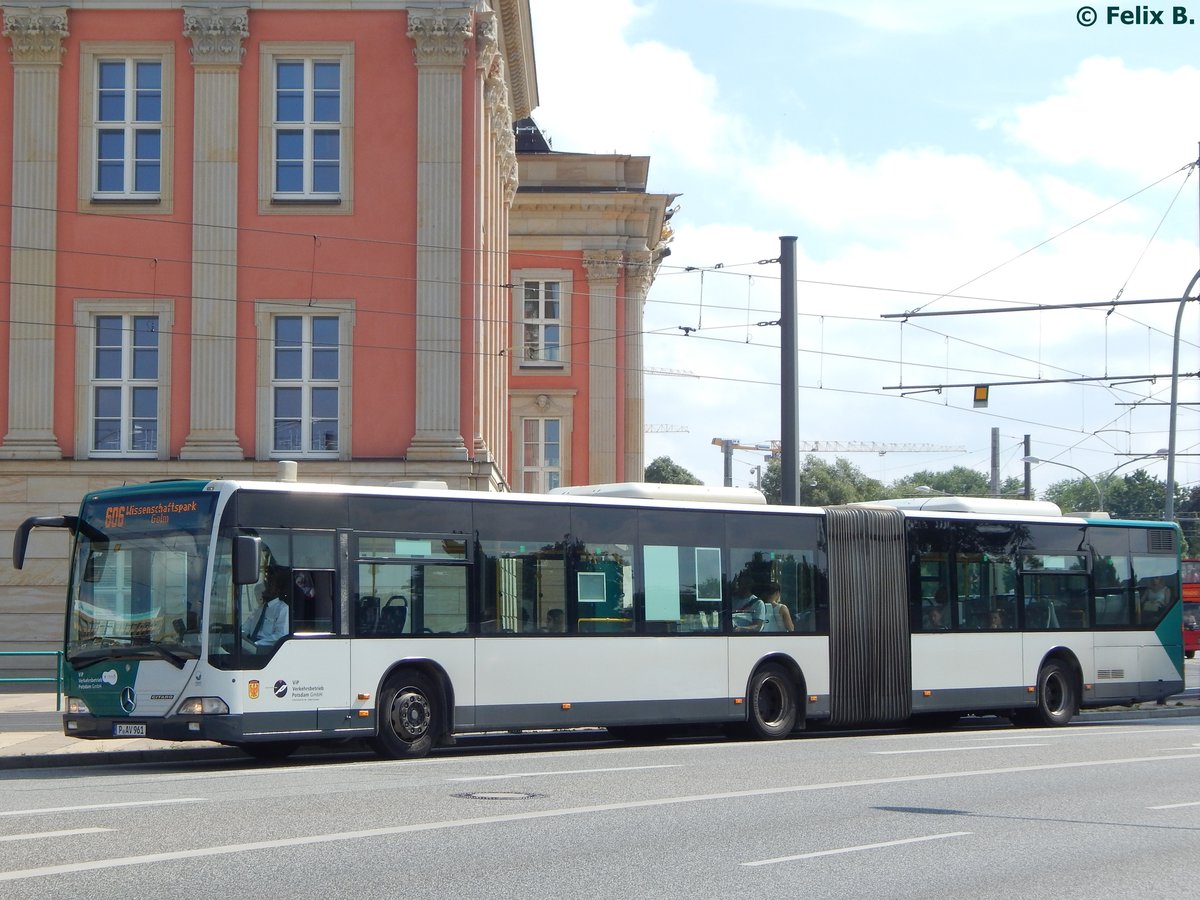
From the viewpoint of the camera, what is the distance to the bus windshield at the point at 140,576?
17.1 metres

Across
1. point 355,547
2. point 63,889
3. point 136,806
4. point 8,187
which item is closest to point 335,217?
point 8,187

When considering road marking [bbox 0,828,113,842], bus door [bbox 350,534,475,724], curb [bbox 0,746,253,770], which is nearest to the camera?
road marking [bbox 0,828,113,842]

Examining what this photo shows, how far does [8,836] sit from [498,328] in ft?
96.6

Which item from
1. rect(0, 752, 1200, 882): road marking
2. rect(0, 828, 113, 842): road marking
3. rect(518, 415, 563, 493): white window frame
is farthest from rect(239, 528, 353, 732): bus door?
rect(518, 415, 563, 493): white window frame

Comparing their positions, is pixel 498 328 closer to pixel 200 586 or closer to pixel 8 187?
pixel 8 187

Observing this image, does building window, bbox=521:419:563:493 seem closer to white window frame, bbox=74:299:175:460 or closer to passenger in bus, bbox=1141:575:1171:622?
white window frame, bbox=74:299:175:460

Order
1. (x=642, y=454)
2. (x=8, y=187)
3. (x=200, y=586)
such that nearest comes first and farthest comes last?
(x=200, y=586) < (x=8, y=187) < (x=642, y=454)

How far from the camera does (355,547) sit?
18.4m

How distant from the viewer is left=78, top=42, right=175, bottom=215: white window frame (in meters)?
33.6

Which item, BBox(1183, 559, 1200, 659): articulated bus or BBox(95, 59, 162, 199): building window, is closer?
BBox(95, 59, 162, 199): building window

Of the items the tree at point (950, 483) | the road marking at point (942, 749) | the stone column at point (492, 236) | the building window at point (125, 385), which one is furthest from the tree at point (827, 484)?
the road marking at point (942, 749)

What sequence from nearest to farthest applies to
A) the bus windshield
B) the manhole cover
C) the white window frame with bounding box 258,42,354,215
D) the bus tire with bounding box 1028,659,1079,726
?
the manhole cover < the bus windshield < the bus tire with bounding box 1028,659,1079,726 < the white window frame with bounding box 258,42,354,215

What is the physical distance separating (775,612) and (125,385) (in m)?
15.8

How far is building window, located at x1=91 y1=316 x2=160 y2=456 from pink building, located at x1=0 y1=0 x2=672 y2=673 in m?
0.04
